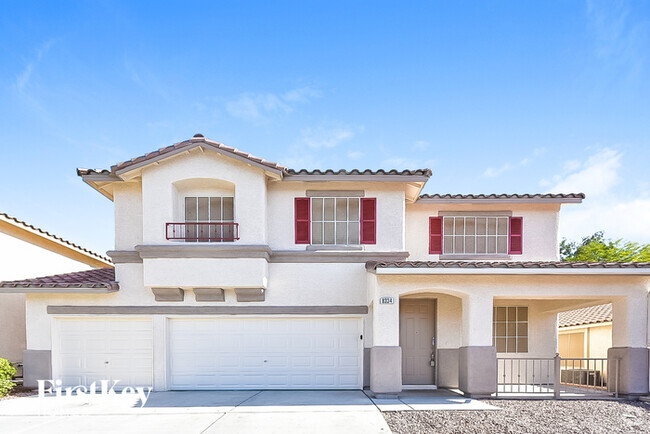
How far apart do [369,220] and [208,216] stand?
459 cm

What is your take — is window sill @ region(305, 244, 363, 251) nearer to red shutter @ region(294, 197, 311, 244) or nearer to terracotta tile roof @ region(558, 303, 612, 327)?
red shutter @ region(294, 197, 311, 244)

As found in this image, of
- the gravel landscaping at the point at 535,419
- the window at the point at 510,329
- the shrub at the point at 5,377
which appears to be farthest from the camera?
the window at the point at 510,329

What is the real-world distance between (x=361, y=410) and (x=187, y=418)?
12.0 feet

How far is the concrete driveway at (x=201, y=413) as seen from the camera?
7.60 m

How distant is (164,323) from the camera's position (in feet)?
36.9

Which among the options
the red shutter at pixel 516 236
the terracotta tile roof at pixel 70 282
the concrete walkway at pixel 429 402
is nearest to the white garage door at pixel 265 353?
the concrete walkway at pixel 429 402

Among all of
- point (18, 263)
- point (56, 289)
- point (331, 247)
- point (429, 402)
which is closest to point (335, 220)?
point (331, 247)

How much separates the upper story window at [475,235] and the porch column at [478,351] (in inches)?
111

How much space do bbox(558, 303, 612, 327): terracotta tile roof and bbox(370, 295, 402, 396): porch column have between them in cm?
956

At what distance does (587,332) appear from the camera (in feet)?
52.9

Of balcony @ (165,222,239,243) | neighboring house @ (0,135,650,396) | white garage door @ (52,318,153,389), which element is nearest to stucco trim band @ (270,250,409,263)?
neighboring house @ (0,135,650,396)

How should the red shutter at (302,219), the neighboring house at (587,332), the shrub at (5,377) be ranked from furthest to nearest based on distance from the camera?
→ 1. the neighboring house at (587,332)
2. the red shutter at (302,219)
3. the shrub at (5,377)

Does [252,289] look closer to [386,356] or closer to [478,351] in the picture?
[386,356]

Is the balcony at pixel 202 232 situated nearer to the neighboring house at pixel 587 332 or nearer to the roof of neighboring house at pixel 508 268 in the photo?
the roof of neighboring house at pixel 508 268
